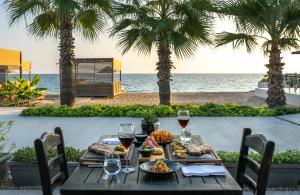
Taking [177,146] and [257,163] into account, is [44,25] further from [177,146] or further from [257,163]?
[257,163]

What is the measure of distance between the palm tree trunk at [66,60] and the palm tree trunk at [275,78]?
19.7ft

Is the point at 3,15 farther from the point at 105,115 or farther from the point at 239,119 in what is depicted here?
the point at 239,119

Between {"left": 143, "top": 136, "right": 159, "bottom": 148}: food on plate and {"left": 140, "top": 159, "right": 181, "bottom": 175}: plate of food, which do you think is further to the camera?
{"left": 143, "top": 136, "right": 159, "bottom": 148}: food on plate

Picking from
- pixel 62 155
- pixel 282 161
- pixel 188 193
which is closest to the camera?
pixel 188 193

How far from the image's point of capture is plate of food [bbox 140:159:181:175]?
6.83ft

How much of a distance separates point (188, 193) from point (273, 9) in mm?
8354

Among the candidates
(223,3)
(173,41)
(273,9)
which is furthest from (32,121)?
(273,9)

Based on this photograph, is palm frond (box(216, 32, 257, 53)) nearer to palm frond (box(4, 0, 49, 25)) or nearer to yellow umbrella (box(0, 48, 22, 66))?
palm frond (box(4, 0, 49, 25))

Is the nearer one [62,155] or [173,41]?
[62,155]

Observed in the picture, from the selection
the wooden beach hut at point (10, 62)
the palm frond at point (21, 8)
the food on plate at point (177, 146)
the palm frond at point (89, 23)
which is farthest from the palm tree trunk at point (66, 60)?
the food on plate at point (177, 146)

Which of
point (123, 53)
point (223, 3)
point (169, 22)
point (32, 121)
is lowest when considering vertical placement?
point (32, 121)

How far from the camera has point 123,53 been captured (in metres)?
9.88

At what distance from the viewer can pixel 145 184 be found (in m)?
1.99

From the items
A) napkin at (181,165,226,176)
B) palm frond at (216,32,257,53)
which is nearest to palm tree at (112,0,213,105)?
palm frond at (216,32,257,53)
